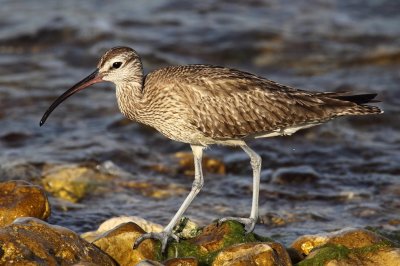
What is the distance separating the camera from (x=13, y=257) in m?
7.66

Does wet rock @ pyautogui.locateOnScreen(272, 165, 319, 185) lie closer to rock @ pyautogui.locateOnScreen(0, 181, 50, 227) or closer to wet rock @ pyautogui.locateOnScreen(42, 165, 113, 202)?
wet rock @ pyautogui.locateOnScreen(42, 165, 113, 202)

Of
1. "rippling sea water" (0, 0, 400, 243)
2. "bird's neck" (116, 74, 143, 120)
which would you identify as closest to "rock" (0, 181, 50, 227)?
"rippling sea water" (0, 0, 400, 243)

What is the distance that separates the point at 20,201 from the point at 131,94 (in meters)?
1.80

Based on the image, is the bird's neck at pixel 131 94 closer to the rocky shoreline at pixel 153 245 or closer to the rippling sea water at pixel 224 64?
the rocky shoreline at pixel 153 245

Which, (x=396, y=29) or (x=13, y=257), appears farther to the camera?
(x=396, y=29)

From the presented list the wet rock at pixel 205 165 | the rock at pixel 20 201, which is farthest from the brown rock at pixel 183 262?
the wet rock at pixel 205 165

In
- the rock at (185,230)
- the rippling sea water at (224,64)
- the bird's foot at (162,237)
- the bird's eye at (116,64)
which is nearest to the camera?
the bird's foot at (162,237)

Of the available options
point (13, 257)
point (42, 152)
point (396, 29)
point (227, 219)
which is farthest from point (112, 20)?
point (13, 257)

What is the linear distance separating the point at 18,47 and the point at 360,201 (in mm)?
10990

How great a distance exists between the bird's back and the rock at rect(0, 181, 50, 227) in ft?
5.83

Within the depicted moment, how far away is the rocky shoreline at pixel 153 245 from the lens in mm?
7859

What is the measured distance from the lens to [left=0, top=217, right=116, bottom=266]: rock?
7703 millimetres

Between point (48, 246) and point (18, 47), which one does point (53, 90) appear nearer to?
point (18, 47)

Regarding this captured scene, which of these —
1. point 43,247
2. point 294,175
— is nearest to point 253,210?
point 43,247
